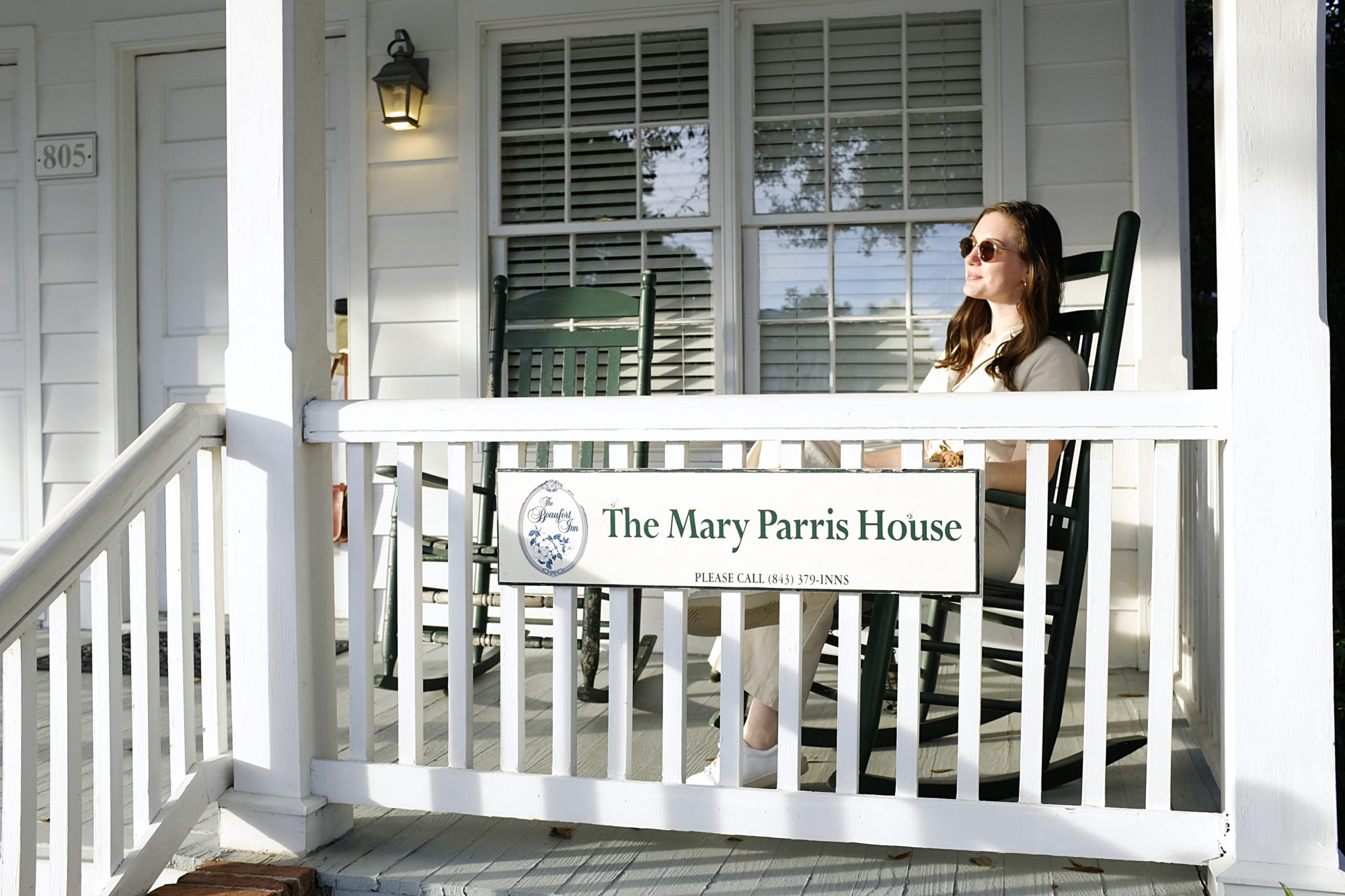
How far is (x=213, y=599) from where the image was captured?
1836 mm

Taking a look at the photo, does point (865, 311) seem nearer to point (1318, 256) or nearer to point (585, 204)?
point (585, 204)

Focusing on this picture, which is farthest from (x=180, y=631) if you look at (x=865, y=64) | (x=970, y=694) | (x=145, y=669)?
(x=865, y=64)

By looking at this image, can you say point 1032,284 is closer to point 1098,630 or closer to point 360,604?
point 1098,630

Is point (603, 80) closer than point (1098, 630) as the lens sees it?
No

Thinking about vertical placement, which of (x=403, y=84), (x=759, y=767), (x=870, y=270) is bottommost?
(x=759, y=767)

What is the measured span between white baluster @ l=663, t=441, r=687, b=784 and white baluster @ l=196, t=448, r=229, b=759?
30.3 inches

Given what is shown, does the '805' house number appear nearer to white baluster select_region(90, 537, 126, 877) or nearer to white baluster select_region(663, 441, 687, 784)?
white baluster select_region(90, 537, 126, 877)

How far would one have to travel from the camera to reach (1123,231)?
1.95 m

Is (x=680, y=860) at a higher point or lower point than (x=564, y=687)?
lower

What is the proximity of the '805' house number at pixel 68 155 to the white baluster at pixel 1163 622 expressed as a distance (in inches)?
145

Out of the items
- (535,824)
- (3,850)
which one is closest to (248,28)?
(3,850)

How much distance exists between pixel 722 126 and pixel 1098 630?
7.35 feet

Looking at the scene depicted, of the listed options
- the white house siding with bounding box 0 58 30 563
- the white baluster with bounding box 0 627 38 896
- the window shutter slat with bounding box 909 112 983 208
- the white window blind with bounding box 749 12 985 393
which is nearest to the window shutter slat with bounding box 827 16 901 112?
→ the white window blind with bounding box 749 12 985 393

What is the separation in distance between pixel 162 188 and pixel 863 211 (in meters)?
2.50
